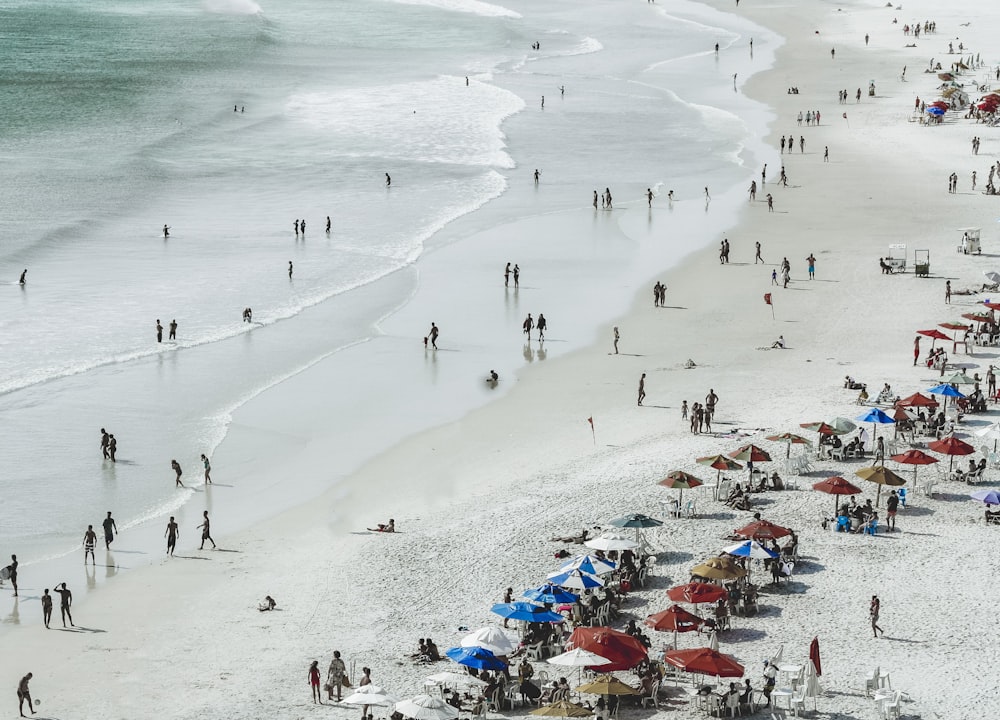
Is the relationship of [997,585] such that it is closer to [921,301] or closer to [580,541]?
[580,541]

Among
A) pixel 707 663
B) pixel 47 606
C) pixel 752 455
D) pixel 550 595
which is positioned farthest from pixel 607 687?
pixel 47 606

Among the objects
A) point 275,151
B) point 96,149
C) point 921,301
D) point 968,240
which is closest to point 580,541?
point 921,301

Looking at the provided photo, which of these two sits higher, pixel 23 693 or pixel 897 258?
pixel 897 258

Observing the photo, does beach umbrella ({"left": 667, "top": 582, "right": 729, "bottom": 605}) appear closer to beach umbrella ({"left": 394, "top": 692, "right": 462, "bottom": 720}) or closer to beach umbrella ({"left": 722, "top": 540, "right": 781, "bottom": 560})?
beach umbrella ({"left": 722, "top": 540, "right": 781, "bottom": 560})

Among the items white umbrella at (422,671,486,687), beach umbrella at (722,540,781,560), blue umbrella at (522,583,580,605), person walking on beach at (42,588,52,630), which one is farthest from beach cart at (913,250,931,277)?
person walking on beach at (42,588,52,630)

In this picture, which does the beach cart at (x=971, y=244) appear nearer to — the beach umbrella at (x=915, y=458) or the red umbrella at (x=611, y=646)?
the beach umbrella at (x=915, y=458)

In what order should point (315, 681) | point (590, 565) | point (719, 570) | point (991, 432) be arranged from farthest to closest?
point (991, 432)
point (590, 565)
point (719, 570)
point (315, 681)

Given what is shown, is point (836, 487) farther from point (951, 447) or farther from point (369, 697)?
point (369, 697)
